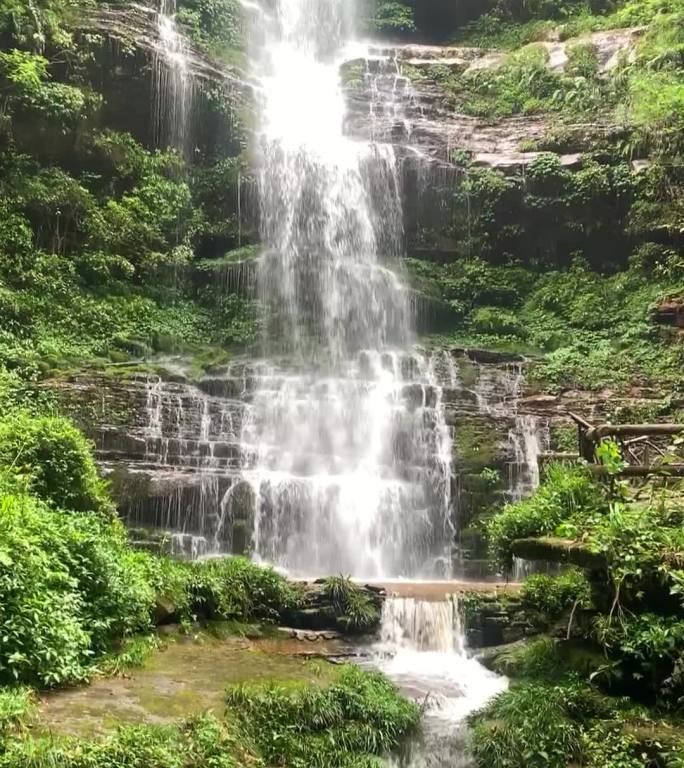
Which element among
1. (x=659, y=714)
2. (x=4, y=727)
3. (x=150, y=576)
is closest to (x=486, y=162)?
(x=150, y=576)

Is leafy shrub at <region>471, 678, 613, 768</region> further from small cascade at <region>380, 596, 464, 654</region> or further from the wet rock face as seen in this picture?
the wet rock face

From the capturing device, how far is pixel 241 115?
22219 millimetres

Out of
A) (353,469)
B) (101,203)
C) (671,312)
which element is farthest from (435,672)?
(101,203)

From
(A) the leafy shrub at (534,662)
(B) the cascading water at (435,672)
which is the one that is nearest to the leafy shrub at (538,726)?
(B) the cascading water at (435,672)

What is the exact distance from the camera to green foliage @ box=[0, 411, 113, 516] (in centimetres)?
880

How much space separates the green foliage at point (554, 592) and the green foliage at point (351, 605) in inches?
81.1

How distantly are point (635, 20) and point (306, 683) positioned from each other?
2511cm

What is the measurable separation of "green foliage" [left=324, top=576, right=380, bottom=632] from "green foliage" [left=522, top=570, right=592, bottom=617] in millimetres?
2060

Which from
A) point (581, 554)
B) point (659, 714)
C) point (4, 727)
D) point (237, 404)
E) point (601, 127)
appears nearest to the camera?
point (4, 727)

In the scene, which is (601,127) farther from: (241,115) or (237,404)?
(237,404)

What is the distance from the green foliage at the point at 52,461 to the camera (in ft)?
28.9

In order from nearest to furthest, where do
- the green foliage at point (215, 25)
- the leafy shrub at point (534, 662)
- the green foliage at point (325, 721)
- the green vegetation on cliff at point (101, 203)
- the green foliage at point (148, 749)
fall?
the green foliage at point (148, 749) < the green foliage at point (325, 721) < the leafy shrub at point (534, 662) < the green vegetation on cliff at point (101, 203) < the green foliage at point (215, 25)

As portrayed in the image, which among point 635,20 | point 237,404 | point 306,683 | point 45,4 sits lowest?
point 306,683

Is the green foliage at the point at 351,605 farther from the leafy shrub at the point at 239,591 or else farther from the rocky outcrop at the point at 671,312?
the rocky outcrop at the point at 671,312
